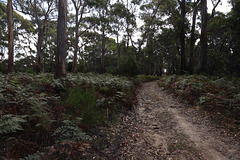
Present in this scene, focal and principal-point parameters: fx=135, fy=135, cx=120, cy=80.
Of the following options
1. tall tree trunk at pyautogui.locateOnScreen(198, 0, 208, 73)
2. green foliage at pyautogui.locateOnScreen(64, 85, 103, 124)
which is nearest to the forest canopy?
tall tree trunk at pyautogui.locateOnScreen(198, 0, 208, 73)

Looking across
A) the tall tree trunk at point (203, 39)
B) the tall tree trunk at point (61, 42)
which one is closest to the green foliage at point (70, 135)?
the tall tree trunk at point (61, 42)

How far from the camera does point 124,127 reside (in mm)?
3734

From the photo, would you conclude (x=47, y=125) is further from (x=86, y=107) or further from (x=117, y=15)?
(x=117, y=15)

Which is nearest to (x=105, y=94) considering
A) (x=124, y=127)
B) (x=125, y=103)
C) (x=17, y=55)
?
(x=125, y=103)

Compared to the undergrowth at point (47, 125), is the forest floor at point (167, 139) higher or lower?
lower

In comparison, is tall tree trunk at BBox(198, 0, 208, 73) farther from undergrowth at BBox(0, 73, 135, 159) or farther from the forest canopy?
undergrowth at BBox(0, 73, 135, 159)

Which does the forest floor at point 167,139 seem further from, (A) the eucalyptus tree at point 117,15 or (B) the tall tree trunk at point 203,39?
(A) the eucalyptus tree at point 117,15

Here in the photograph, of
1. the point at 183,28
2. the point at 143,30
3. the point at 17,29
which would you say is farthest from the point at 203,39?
the point at 17,29

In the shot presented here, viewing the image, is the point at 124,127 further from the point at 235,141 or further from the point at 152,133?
the point at 235,141

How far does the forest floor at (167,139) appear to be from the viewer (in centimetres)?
262

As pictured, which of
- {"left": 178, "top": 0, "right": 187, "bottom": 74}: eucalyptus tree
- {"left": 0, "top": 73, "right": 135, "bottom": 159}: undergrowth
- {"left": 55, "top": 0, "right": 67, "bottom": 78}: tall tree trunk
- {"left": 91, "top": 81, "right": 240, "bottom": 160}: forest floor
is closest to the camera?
{"left": 0, "top": 73, "right": 135, "bottom": 159}: undergrowth

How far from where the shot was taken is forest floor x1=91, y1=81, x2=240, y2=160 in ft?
8.61

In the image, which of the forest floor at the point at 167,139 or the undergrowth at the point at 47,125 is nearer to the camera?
the undergrowth at the point at 47,125

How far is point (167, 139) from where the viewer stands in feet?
10.5
